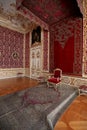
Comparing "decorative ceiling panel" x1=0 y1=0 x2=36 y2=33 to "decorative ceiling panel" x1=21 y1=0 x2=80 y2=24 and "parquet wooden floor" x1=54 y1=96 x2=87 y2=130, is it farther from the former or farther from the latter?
"parquet wooden floor" x1=54 y1=96 x2=87 y2=130

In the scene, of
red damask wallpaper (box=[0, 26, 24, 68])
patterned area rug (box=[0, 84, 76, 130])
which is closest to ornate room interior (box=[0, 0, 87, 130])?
red damask wallpaper (box=[0, 26, 24, 68])

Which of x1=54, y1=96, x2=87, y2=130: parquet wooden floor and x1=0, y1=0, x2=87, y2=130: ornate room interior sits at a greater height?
x1=0, y1=0, x2=87, y2=130: ornate room interior

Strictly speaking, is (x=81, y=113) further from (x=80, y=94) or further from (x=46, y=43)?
(x=46, y=43)

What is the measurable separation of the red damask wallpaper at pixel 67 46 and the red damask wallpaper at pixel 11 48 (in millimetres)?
3611

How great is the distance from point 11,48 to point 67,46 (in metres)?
4.84

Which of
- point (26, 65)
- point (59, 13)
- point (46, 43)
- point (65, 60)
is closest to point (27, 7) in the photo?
point (59, 13)

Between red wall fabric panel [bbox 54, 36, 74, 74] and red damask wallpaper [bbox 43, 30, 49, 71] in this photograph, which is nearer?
red wall fabric panel [bbox 54, 36, 74, 74]

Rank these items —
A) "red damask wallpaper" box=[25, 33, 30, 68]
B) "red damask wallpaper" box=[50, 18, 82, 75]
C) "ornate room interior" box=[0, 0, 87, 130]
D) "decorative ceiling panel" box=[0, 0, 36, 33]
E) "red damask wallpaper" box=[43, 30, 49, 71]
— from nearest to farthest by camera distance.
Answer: "ornate room interior" box=[0, 0, 87, 130] → "red damask wallpaper" box=[50, 18, 82, 75] → "decorative ceiling panel" box=[0, 0, 36, 33] → "red damask wallpaper" box=[43, 30, 49, 71] → "red damask wallpaper" box=[25, 33, 30, 68]

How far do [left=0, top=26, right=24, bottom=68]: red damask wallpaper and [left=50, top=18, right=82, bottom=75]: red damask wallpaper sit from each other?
11.8 ft

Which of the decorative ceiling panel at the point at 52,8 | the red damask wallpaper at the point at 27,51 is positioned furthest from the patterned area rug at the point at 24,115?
the red damask wallpaper at the point at 27,51

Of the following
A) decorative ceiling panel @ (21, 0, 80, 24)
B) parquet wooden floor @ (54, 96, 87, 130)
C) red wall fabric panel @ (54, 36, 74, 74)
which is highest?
decorative ceiling panel @ (21, 0, 80, 24)

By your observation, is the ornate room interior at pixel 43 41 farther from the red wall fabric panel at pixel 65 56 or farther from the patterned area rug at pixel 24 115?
the patterned area rug at pixel 24 115

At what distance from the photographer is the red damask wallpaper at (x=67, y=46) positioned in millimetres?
4867

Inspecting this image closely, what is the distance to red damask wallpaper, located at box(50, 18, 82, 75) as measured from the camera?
16.0 feet
